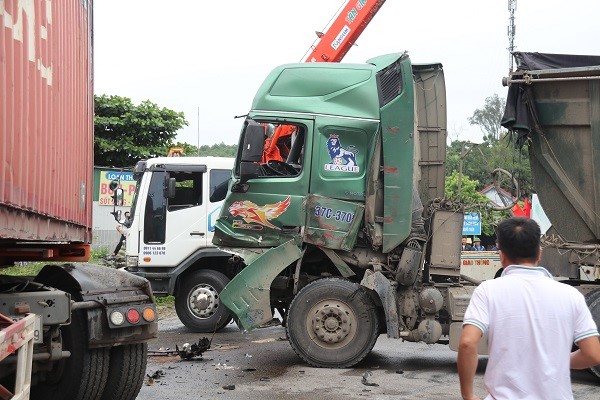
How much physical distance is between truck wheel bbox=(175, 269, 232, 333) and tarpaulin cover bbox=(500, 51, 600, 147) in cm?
511

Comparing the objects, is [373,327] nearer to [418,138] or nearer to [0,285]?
[418,138]

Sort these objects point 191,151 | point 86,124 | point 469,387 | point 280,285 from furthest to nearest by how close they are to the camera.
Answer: point 191,151 → point 280,285 → point 86,124 → point 469,387

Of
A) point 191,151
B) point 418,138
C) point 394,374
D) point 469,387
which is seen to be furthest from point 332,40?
point 191,151

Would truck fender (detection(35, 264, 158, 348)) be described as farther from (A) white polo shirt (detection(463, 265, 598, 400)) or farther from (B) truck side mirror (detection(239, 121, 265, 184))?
(A) white polo shirt (detection(463, 265, 598, 400))

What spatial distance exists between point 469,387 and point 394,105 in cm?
603

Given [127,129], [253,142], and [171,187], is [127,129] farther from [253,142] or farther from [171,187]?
[253,142]

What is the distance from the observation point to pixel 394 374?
885cm

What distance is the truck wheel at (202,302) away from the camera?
12180 millimetres

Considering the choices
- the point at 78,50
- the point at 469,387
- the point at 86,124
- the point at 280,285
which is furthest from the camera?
the point at 280,285

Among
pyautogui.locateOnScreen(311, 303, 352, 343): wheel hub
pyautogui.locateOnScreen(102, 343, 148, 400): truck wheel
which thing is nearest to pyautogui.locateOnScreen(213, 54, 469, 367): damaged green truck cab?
pyautogui.locateOnScreen(311, 303, 352, 343): wheel hub

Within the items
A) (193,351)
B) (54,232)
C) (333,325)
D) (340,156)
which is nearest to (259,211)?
(340,156)

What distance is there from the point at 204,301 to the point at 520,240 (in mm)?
9166

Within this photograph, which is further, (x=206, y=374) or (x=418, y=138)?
(x=418, y=138)

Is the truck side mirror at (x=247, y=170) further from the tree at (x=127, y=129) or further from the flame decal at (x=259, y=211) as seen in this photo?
the tree at (x=127, y=129)
